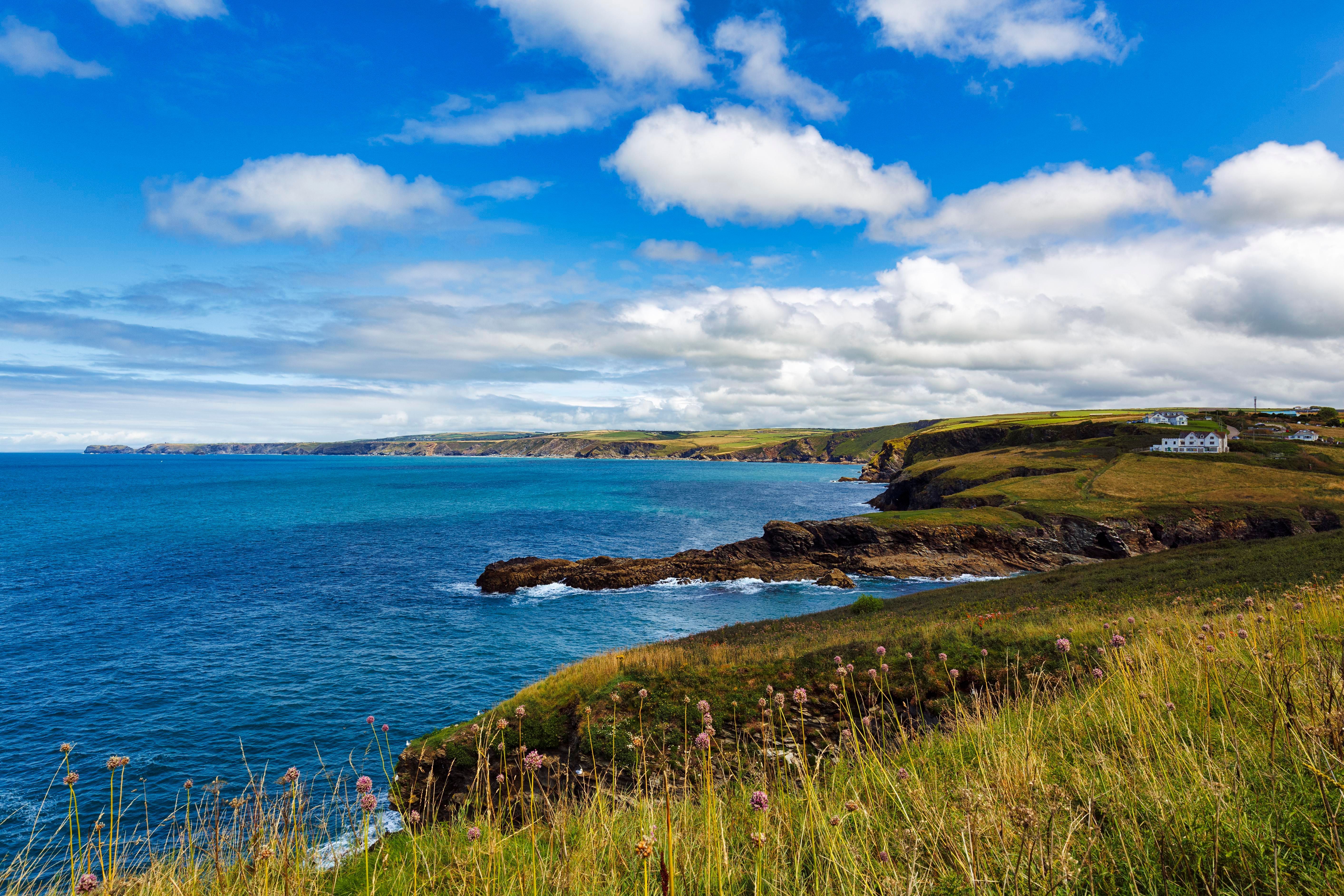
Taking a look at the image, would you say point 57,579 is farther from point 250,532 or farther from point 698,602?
point 698,602

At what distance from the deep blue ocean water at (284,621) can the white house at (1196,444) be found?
49108 millimetres

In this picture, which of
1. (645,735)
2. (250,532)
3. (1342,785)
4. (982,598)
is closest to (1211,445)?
(982,598)

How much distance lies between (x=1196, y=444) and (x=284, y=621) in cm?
12055

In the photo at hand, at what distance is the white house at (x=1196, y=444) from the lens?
91.1 metres

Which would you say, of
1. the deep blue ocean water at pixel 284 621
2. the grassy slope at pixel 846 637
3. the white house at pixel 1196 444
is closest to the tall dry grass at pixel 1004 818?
the grassy slope at pixel 846 637

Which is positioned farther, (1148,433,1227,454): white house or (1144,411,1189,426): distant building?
(1144,411,1189,426): distant building

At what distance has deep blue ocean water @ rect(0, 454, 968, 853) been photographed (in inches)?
866

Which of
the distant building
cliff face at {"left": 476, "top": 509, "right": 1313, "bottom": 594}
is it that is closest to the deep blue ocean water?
cliff face at {"left": 476, "top": 509, "right": 1313, "bottom": 594}

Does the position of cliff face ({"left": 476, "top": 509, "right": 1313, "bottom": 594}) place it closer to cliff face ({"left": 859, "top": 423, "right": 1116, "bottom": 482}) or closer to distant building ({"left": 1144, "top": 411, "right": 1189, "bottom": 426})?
cliff face ({"left": 859, "top": 423, "right": 1116, "bottom": 482})

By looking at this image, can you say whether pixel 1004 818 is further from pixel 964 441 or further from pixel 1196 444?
pixel 964 441

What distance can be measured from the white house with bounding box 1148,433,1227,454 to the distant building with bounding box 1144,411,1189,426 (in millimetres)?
24978

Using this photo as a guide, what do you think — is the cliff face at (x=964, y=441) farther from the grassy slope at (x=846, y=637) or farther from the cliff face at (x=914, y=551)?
the grassy slope at (x=846, y=637)

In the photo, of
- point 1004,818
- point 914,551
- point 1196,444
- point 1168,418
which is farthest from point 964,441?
point 1004,818

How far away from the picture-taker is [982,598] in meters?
30.0
